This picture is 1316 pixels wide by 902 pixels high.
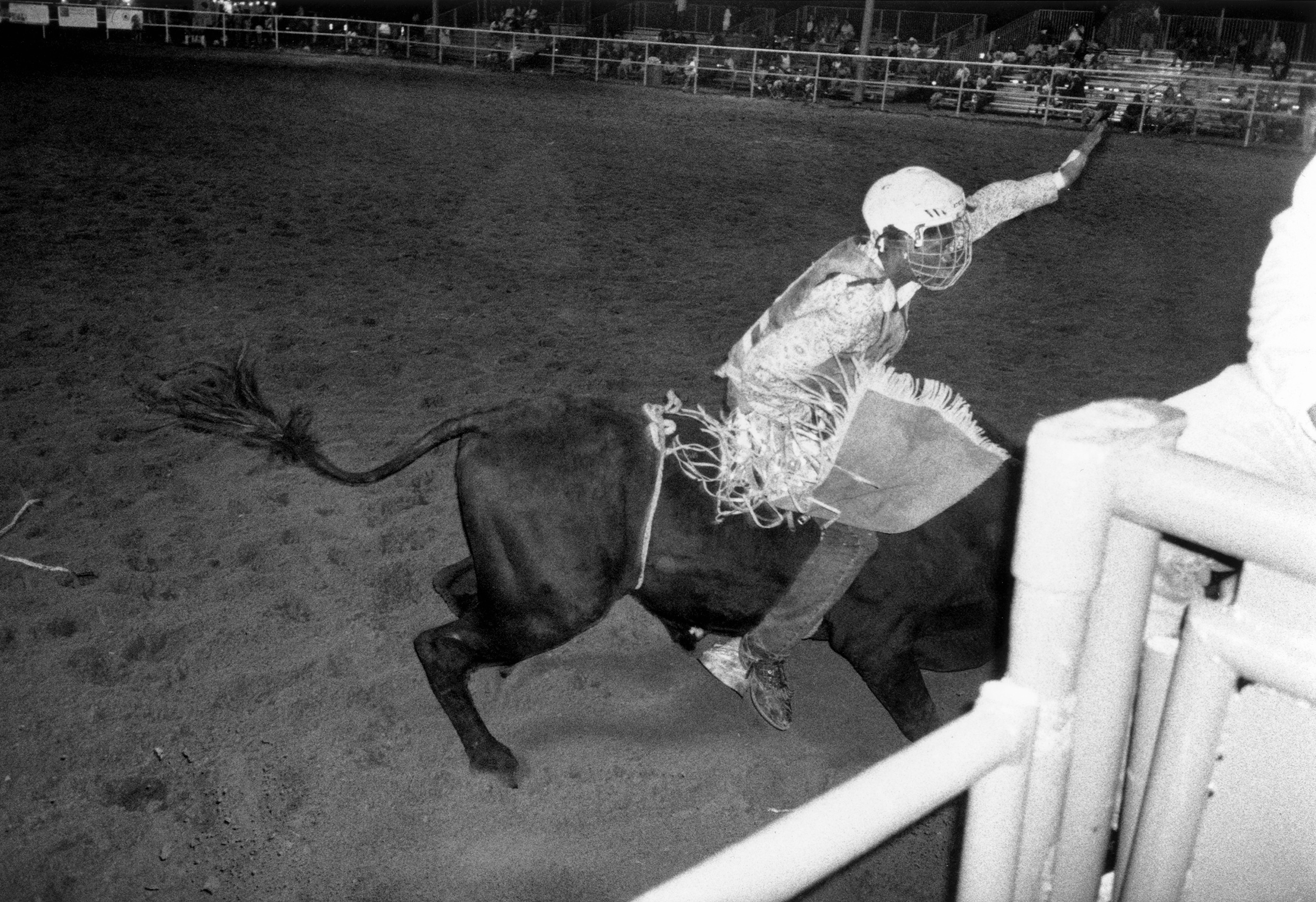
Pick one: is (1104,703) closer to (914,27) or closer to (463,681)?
(463,681)

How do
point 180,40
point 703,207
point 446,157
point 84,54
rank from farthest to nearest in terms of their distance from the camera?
point 180,40
point 84,54
point 446,157
point 703,207

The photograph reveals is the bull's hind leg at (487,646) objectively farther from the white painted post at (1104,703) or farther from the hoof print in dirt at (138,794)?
the white painted post at (1104,703)

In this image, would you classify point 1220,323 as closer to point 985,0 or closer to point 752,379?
point 752,379

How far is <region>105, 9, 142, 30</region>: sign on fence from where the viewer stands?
1025 inches

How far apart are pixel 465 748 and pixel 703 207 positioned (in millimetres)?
7747

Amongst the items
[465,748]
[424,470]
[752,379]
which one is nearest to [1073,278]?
[424,470]

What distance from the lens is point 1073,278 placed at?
8.34m

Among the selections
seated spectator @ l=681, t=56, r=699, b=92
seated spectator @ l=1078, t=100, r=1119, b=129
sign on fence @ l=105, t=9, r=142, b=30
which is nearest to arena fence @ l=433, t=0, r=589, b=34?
sign on fence @ l=105, t=9, r=142, b=30

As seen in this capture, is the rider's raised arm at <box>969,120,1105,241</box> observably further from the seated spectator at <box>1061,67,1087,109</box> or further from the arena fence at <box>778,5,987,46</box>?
the arena fence at <box>778,5,987,46</box>

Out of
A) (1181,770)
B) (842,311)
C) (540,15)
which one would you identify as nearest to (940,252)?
(842,311)

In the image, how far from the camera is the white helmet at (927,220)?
8.98ft

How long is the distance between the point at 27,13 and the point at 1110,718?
102 ft

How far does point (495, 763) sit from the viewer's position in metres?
3.18

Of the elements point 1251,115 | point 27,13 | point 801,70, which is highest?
point 27,13
